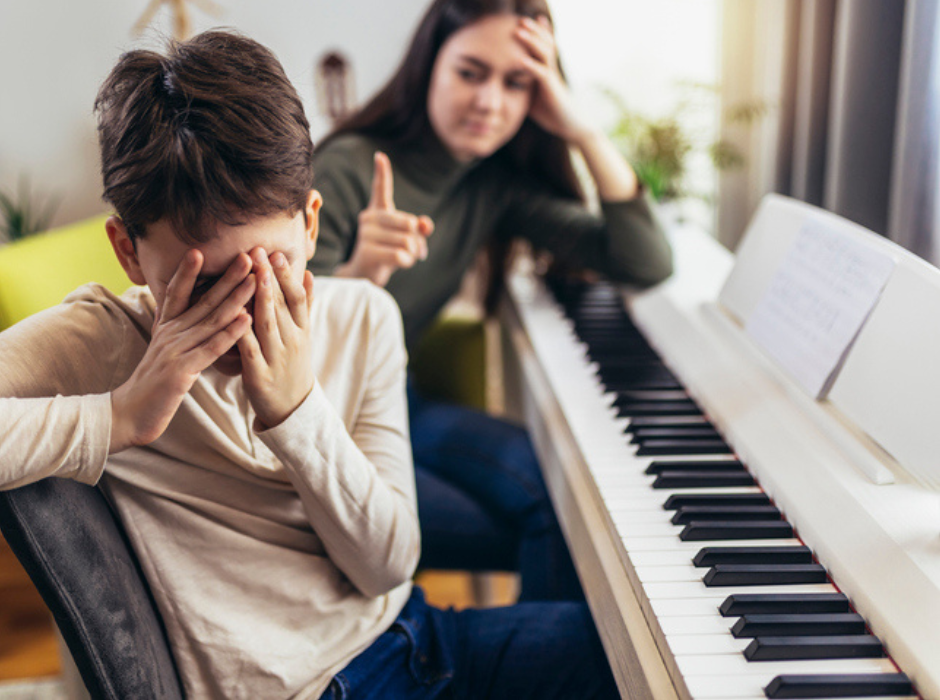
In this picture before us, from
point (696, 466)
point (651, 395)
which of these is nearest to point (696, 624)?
point (696, 466)

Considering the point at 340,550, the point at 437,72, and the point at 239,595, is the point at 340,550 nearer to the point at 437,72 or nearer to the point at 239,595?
the point at 239,595

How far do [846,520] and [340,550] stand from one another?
1.74 ft

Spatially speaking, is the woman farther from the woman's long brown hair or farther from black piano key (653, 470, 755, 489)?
black piano key (653, 470, 755, 489)

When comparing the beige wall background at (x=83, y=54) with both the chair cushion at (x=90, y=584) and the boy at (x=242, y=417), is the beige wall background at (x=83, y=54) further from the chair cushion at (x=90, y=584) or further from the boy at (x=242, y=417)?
the chair cushion at (x=90, y=584)

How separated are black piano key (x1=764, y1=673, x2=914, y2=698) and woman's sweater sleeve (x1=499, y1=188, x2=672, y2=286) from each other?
1178 millimetres

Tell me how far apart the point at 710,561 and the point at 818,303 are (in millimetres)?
459

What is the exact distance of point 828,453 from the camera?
102 cm

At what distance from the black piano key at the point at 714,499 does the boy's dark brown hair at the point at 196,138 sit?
0.58 m

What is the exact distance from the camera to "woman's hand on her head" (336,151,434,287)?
4.55 feet

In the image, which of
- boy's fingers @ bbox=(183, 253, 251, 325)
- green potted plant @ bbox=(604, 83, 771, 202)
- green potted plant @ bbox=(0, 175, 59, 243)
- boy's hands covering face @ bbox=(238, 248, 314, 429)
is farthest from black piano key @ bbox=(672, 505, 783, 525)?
green potted plant @ bbox=(0, 175, 59, 243)

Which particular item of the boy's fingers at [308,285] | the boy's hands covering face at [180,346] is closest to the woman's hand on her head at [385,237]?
the boy's fingers at [308,285]

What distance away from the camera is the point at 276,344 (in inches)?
32.7

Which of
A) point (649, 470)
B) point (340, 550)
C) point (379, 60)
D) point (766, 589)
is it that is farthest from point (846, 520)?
point (379, 60)

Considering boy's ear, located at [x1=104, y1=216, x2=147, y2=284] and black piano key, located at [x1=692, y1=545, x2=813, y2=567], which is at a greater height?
boy's ear, located at [x1=104, y1=216, x2=147, y2=284]
